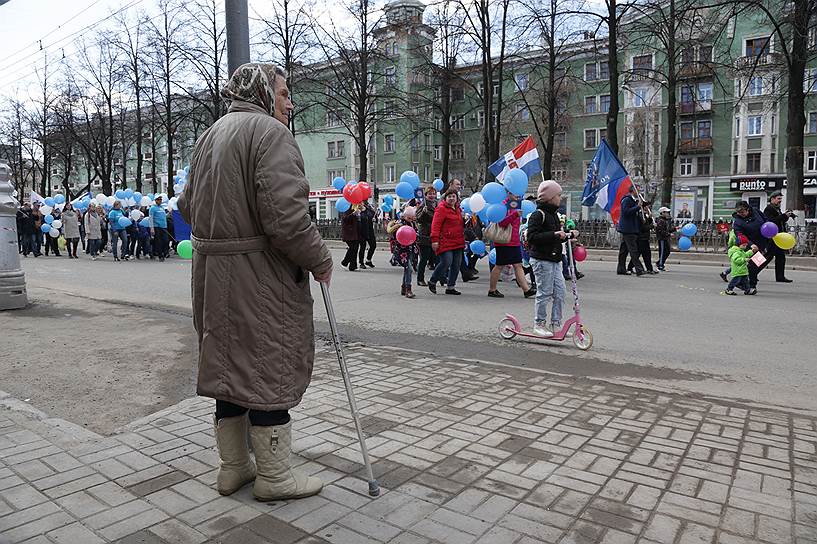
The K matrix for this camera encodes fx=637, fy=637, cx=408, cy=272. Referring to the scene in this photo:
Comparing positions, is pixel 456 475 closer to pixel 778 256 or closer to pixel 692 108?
pixel 778 256

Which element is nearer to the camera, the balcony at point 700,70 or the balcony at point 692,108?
the balcony at point 700,70

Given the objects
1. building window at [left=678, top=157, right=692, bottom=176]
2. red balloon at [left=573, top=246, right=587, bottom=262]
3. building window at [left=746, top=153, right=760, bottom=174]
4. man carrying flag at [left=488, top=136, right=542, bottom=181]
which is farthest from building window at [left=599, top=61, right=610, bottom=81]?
red balloon at [left=573, top=246, right=587, bottom=262]

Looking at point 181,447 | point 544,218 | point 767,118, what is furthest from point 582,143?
point 181,447

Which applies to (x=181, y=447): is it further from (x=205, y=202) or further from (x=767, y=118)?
(x=767, y=118)

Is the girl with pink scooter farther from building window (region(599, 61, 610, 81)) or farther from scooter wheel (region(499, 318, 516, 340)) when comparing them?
building window (region(599, 61, 610, 81))

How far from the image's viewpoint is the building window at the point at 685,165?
51312 mm

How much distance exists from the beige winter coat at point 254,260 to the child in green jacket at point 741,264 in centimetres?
1005

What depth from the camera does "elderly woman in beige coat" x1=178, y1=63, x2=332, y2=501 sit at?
9.37 ft

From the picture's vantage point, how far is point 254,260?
2.90 m

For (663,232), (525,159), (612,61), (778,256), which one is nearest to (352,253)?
(525,159)

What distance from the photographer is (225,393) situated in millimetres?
2893

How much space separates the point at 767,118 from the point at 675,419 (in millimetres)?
49902

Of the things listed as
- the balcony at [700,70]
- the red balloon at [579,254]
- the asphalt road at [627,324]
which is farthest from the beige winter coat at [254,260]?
the balcony at [700,70]

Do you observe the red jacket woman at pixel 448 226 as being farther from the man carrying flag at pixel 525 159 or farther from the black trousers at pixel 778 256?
the black trousers at pixel 778 256
